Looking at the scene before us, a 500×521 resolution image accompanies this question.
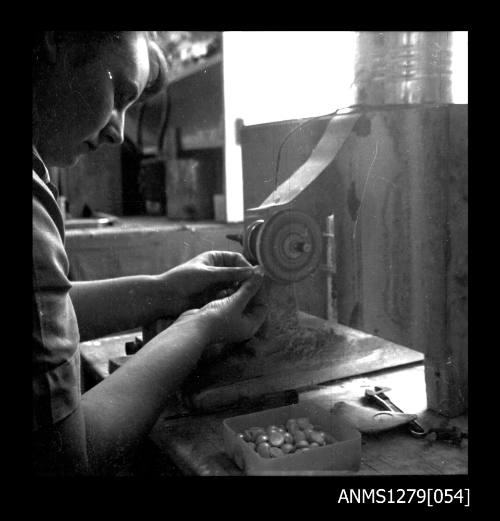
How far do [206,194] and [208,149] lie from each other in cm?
47

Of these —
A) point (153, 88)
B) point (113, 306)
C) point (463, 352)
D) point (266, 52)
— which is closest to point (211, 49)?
point (266, 52)

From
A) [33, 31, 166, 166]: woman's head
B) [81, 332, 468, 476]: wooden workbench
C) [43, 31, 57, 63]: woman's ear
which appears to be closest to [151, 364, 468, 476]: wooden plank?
[81, 332, 468, 476]: wooden workbench

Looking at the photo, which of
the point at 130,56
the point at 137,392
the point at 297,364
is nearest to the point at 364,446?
the point at 297,364

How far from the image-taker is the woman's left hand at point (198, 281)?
1.13m

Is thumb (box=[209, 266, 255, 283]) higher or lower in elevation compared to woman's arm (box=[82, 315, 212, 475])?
higher

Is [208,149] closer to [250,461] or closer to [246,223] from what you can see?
[246,223]

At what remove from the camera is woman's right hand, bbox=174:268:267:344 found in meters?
1.01

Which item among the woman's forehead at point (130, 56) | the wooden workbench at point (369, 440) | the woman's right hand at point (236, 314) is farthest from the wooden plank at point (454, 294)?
the woman's forehead at point (130, 56)

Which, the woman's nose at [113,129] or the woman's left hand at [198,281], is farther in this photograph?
the woman's left hand at [198,281]

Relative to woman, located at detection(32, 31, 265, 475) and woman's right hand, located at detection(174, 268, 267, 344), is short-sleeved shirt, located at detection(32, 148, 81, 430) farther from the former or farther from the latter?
woman's right hand, located at detection(174, 268, 267, 344)

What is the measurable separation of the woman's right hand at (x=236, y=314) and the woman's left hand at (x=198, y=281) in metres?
0.06

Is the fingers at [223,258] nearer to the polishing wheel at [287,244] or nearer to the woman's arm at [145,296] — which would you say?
the woman's arm at [145,296]

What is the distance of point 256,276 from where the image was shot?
1.05 m

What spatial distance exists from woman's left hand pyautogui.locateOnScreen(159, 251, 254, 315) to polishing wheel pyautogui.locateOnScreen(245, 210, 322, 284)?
0.11 m
